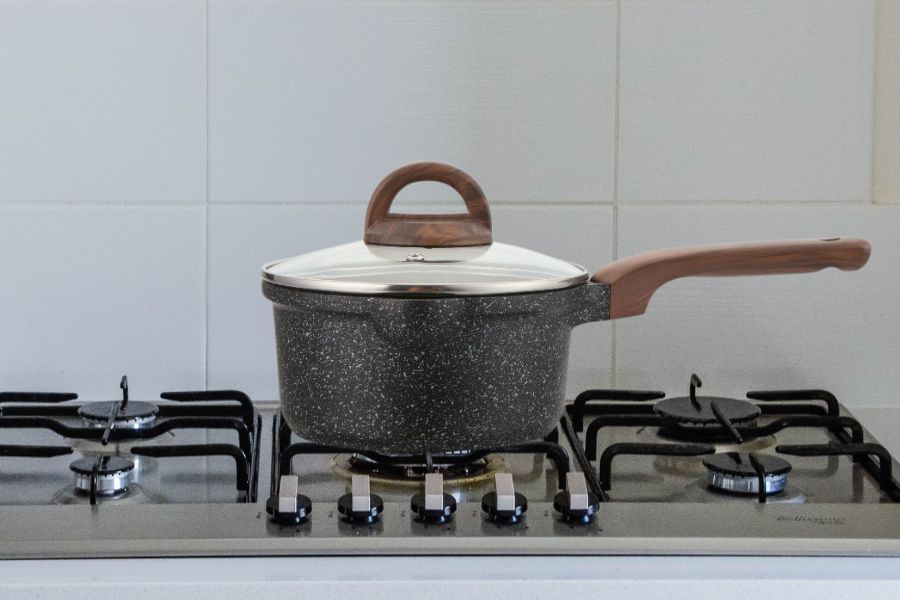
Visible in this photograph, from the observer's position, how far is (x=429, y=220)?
0.91 m

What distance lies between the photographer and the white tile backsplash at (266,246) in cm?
126

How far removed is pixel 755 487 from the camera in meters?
0.92

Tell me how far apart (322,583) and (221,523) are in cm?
11

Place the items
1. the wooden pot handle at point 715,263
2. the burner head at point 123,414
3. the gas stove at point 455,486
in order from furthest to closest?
the burner head at point 123,414, the wooden pot handle at point 715,263, the gas stove at point 455,486

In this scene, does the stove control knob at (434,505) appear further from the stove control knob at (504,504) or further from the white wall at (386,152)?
the white wall at (386,152)

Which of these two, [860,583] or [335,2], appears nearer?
[860,583]

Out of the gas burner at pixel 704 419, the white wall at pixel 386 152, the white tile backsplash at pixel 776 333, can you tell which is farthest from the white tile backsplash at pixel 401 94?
the gas burner at pixel 704 419

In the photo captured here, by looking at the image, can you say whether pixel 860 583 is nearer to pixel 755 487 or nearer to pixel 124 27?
pixel 755 487

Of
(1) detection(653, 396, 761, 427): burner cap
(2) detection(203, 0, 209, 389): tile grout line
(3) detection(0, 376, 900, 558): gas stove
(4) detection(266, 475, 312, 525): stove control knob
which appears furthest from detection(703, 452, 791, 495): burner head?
(2) detection(203, 0, 209, 389): tile grout line

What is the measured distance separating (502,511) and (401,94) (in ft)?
1.91

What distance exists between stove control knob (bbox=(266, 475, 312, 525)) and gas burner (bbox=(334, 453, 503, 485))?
131 mm

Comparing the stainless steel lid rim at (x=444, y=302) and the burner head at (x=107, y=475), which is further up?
the stainless steel lid rim at (x=444, y=302)

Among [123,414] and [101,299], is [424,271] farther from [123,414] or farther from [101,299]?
[101,299]

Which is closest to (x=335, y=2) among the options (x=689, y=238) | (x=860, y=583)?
(x=689, y=238)
